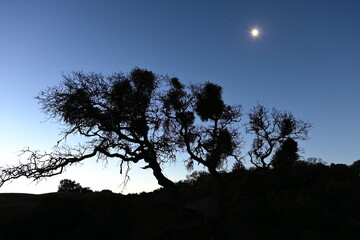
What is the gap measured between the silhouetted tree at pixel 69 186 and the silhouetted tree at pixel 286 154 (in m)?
25.9

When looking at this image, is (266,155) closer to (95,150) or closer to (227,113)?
(227,113)

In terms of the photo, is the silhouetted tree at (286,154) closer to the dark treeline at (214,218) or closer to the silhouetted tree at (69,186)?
the dark treeline at (214,218)

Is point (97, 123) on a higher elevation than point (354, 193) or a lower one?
higher

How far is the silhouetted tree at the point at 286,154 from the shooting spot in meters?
24.0

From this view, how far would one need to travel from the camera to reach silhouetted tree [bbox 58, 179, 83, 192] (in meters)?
35.8

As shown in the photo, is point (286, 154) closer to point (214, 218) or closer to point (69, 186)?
point (214, 218)

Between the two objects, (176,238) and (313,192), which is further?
(313,192)

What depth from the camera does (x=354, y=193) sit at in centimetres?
1795

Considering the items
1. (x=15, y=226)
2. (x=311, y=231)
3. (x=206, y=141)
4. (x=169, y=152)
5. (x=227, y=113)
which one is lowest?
(x=311, y=231)

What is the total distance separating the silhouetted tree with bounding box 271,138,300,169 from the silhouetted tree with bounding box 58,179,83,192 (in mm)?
25915

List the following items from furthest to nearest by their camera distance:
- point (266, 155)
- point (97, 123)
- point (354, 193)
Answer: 1. point (266, 155)
2. point (354, 193)
3. point (97, 123)

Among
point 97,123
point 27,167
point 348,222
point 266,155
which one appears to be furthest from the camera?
point 266,155

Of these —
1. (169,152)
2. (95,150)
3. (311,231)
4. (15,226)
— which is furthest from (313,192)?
(15,226)

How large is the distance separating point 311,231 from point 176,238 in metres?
6.98
